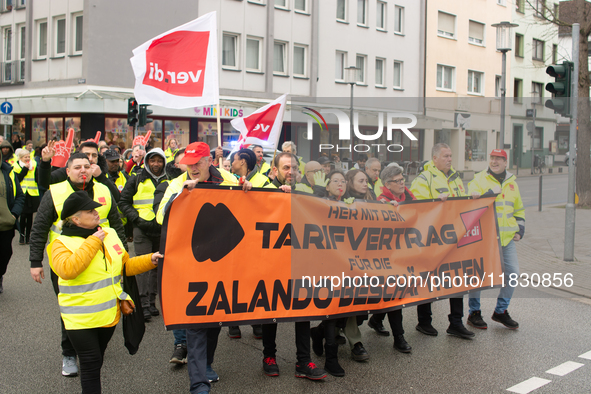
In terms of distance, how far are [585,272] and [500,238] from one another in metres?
4.01

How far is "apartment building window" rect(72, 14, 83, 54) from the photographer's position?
24.0m

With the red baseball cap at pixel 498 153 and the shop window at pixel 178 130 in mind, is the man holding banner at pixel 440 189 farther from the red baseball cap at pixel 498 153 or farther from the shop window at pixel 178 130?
the shop window at pixel 178 130

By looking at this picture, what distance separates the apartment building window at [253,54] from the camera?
89.5 feet

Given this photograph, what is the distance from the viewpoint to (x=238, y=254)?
4.58m

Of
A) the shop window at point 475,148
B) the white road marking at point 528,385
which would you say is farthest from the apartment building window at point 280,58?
the white road marking at point 528,385

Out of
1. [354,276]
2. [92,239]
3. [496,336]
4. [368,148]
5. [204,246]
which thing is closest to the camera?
[92,239]

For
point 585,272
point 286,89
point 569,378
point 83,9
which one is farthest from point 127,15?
point 569,378

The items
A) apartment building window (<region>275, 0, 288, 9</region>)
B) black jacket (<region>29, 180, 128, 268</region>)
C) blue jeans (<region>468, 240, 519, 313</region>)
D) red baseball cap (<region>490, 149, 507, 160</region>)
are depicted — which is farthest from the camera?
apartment building window (<region>275, 0, 288, 9</region>)

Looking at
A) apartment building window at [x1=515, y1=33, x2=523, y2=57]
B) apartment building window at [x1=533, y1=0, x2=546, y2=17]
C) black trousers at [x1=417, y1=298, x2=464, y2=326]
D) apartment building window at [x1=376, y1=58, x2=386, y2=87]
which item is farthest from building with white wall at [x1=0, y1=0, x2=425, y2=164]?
black trousers at [x1=417, y1=298, x2=464, y2=326]

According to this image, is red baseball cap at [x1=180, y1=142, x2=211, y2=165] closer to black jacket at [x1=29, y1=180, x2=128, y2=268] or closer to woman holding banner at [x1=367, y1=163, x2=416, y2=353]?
black jacket at [x1=29, y1=180, x2=128, y2=268]

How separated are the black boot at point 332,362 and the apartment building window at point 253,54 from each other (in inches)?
935

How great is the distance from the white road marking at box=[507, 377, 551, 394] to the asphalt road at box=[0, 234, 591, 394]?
44 millimetres

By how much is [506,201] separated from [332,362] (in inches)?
115

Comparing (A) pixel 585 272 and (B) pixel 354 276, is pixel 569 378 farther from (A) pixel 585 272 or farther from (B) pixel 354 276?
(A) pixel 585 272
